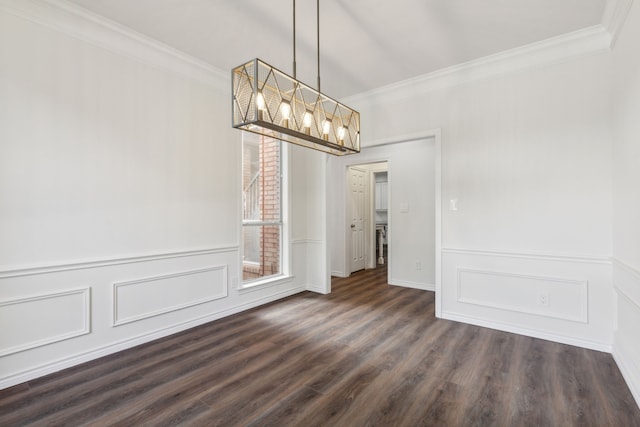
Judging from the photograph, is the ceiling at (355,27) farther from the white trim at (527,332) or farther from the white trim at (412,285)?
the white trim at (412,285)

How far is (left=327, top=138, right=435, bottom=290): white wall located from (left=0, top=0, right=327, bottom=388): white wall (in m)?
1.90

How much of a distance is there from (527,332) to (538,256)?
29.2 inches

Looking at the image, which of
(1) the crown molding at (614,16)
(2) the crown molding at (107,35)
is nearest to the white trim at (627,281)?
(1) the crown molding at (614,16)

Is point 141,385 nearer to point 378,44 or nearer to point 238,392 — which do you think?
point 238,392

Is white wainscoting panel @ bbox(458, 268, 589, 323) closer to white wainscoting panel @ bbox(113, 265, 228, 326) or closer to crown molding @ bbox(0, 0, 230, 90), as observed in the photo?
white wainscoting panel @ bbox(113, 265, 228, 326)

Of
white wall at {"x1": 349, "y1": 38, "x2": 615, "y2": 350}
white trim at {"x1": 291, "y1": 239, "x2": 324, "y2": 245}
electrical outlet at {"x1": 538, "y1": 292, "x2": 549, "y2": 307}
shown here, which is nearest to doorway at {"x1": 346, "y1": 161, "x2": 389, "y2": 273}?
white trim at {"x1": 291, "y1": 239, "x2": 324, "y2": 245}

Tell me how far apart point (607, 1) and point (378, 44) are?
1.68 meters

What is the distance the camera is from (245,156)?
3844mm

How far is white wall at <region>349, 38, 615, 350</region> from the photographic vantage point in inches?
106

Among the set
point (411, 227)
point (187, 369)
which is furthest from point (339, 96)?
point (187, 369)

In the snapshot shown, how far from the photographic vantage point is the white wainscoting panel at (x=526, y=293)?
9.07ft

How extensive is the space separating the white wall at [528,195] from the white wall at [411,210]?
1283mm

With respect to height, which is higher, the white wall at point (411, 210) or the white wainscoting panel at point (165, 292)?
the white wall at point (411, 210)

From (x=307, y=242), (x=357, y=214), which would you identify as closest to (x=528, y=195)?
(x=307, y=242)
